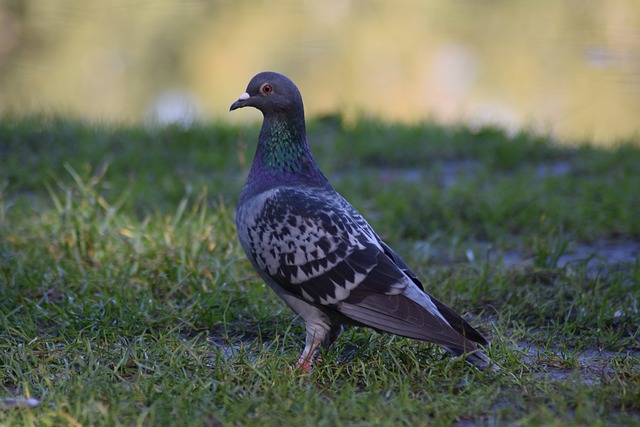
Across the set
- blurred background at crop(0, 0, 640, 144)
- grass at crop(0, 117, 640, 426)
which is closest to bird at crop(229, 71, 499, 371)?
grass at crop(0, 117, 640, 426)

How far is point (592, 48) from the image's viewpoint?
11.3m

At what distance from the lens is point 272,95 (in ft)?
12.2

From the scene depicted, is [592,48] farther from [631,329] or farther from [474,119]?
[631,329]

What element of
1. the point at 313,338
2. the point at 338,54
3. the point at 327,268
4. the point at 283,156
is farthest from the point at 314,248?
the point at 338,54

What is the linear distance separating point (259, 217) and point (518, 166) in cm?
373

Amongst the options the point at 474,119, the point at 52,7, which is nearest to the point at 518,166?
the point at 474,119

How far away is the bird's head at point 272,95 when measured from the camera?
371 centimetres

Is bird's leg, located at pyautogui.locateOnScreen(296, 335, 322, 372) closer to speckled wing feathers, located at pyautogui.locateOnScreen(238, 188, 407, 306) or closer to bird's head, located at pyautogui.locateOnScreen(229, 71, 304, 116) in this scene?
speckled wing feathers, located at pyautogui.locateOnScreen(238, 188, 407, 306)

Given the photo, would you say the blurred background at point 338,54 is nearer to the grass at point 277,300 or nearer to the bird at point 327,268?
the grass at point 277,300

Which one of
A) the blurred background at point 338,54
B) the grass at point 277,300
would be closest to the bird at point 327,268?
the grass at point 277,300

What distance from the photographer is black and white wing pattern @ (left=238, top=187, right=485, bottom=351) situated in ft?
10.5

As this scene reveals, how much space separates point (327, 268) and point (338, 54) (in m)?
9.28

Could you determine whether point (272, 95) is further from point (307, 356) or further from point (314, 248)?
point (307, 356)

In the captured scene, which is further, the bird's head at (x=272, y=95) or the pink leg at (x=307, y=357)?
the bird's head at (x=272, y=95)
